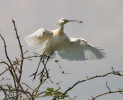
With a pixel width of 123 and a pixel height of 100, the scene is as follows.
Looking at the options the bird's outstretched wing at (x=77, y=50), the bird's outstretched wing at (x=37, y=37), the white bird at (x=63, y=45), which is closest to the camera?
the bird's outstretched wing at (x=37, y=37)

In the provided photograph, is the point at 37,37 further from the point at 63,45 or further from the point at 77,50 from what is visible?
the point at 77,50

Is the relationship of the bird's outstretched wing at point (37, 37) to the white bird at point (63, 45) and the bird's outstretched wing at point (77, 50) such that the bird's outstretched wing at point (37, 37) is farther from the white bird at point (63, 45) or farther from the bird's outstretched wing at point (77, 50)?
the bird's outstretched wing at point (77, 50)

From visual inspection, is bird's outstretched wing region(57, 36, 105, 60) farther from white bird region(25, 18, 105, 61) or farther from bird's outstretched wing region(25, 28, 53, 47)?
bird's outstretched wing region(25, 28, 53, 47)

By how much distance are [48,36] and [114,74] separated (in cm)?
403

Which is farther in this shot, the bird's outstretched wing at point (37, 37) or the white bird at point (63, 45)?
the white bird at point (63, 45)

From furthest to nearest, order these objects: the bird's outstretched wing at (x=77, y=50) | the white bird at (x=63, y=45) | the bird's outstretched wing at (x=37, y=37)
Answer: the bird's outstretched wing at (x=77, y=50) < the white bird at (x=63, y=45) < the bird's outstretched wing at (x=37, y=37)

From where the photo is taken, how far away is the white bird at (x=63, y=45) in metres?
8.85

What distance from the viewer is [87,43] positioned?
941 centimetres

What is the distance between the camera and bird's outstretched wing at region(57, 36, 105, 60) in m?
9.12

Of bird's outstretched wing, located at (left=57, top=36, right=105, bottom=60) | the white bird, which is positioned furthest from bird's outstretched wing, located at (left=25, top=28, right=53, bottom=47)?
bird's outstretched wing, located at (left=57, top=36, right=105, bottom=60)

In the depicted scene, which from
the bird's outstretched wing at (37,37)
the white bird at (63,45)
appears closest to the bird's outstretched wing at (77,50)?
the white bird at (63,45)

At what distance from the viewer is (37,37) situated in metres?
8.59

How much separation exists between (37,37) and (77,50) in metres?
1.34

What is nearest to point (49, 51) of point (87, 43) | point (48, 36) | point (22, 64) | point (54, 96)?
point (48, 36)
